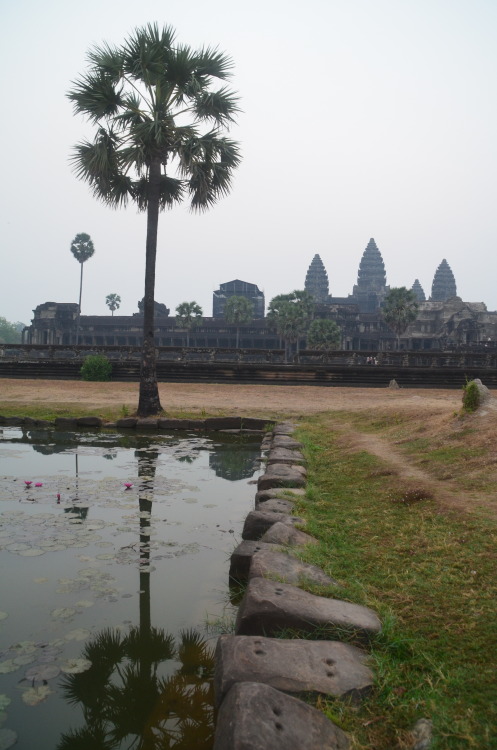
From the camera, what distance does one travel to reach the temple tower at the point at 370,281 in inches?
3814

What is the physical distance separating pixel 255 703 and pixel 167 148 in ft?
43.8

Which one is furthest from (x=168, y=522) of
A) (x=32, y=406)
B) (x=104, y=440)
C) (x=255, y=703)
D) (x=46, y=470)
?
(x=32, y=406)

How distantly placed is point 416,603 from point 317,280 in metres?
94.7

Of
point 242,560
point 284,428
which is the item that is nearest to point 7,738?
point 242,560

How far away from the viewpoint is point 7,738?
90.9 inches

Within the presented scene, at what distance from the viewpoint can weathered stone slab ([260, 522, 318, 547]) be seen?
3976 millimetres

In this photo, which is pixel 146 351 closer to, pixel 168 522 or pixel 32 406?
pixel 32 406

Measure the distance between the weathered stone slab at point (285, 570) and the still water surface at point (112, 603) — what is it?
400 millimetres

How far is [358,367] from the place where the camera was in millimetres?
23766

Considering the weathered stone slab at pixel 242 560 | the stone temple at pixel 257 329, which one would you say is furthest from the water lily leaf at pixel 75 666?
the stone temple at pixel 257 329

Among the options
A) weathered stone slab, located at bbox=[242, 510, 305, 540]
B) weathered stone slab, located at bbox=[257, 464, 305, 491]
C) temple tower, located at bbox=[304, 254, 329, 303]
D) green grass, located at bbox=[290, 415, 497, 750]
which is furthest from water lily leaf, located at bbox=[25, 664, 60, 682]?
temple tower, located at bbox=[304, 254, 329, 303]

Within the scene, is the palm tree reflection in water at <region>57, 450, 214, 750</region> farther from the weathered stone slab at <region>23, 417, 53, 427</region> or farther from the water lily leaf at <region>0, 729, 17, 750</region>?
the weathered stone slab at <region>23, 417, 53, 427</region>

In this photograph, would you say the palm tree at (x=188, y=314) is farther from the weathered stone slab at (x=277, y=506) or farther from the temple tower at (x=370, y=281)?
the weathered stone slab at (x=277, y=506)

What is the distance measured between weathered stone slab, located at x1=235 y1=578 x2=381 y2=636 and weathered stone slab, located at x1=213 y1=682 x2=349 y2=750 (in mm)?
679
